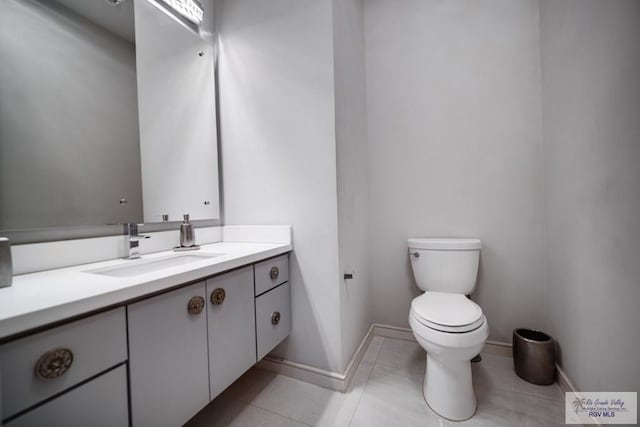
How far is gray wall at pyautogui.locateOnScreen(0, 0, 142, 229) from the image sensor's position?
0.83 metres

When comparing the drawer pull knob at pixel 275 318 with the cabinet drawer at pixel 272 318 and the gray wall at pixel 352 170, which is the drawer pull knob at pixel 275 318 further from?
the gray wall at pixel 352 170

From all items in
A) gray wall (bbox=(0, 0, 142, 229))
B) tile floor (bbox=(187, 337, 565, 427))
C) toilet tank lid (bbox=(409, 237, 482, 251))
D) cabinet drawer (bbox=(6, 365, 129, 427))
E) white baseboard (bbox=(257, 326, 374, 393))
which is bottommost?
tile floor (bbox=(187, 337, 565, 427))

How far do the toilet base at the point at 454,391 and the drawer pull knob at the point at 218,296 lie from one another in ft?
3.21

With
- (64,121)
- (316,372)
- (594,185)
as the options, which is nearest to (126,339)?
(64,121)

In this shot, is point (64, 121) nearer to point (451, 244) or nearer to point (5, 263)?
point (5, 263)

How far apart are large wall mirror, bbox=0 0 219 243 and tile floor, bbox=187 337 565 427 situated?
957 millimetres

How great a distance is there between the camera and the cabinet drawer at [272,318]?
1137 millimetres

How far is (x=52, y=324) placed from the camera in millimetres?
534

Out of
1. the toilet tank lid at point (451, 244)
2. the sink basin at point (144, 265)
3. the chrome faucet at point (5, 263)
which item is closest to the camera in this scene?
the chrome faucet at point (5, 263)

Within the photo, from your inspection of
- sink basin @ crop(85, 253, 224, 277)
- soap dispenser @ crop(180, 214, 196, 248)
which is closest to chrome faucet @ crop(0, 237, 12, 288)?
sink basin @ crop(85, 253, 224, 277)

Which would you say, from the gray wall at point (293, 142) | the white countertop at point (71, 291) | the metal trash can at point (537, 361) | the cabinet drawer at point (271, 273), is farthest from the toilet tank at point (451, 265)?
the white countertop at point (71, 291)

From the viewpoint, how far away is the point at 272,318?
1.22m

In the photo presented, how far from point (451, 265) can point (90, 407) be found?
157 cm

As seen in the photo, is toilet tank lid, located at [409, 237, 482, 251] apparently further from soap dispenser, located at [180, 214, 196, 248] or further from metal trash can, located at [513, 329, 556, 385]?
soap dispenser, located at [180, 214, 196, 248]
